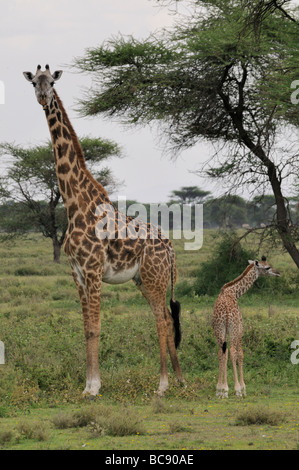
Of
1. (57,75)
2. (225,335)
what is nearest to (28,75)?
(57,75)

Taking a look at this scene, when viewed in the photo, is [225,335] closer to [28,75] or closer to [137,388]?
[137,388]

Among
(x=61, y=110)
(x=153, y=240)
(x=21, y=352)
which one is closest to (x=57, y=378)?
(x=21, y=352)

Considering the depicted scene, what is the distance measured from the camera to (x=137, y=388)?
8359 millimetres

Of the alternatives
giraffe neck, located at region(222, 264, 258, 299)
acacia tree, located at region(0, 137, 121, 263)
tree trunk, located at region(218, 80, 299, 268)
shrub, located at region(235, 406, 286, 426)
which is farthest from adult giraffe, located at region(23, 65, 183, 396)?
acacia tree, located at region(0, 137, 121, 263)

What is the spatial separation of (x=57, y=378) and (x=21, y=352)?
1.49 m

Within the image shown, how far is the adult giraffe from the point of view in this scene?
26.7ft

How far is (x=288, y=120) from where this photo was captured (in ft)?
56.5

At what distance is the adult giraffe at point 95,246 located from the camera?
8.13m

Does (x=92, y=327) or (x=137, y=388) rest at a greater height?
(x=92, y=327)

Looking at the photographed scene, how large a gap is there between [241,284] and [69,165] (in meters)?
2.64

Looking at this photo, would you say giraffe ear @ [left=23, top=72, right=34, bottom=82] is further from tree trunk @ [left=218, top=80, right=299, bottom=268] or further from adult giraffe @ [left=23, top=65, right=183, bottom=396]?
tree trunk @ [left=218, top=80, right=299, bottom=268]

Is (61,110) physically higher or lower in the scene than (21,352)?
higher

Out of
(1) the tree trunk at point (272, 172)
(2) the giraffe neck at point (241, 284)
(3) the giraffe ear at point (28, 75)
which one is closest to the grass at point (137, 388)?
(2) the giraffe neck at point (241, 284)
